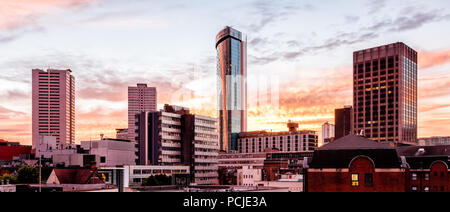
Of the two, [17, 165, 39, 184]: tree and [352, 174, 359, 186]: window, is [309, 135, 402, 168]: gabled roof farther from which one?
[17, 165, 39, 184]: tree

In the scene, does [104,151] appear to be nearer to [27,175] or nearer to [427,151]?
[27,175]

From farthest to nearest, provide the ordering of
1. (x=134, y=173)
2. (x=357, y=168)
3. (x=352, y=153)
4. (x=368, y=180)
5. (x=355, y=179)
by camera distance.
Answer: (x=134, y=173) → (x=352, y=153) → (x=355, y=179) → (x=357, y=168) → (x=368, y=180)

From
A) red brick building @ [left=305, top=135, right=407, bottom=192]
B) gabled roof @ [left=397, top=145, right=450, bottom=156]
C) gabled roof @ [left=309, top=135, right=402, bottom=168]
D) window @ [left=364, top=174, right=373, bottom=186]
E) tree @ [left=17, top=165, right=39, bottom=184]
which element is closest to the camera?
red brick building @ [left=305, top=135, right=407, bottom=192]

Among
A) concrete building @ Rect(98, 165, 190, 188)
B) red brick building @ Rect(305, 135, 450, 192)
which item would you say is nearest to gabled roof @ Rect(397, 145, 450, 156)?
red brick building @ Rect(305, 135, 450, 192)

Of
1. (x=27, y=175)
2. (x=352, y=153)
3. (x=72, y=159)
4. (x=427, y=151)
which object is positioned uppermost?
(x=352, y=153)

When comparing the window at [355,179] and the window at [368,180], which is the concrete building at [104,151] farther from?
the window at [368,180]

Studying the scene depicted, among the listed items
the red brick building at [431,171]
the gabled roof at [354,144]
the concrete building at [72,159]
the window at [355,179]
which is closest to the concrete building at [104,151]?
the concrete building at [72,159]

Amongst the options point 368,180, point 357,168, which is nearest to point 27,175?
point 357,168

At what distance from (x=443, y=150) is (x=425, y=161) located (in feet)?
17.7

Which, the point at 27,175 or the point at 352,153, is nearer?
the point at 352,153

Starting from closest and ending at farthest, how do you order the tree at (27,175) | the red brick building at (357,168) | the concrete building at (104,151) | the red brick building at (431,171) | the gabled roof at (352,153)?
the red brick building at (357,168) < the gabled roof at (352,153) < the red brick building at (431,171) < the tree at (27,175) < the concrete building at (104,151)
